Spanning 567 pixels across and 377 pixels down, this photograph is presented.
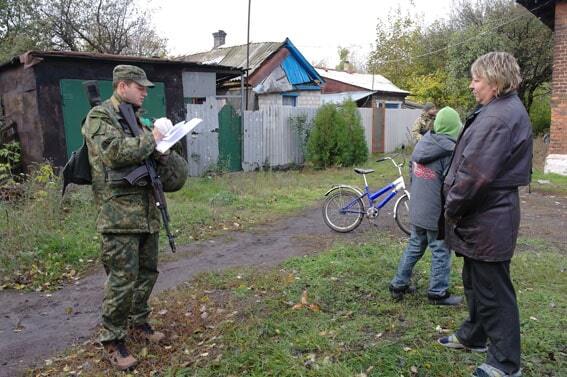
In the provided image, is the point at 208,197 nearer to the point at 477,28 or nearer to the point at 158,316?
the point at 158,316

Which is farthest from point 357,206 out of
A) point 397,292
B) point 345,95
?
point 345,95

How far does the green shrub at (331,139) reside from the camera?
1423 cm

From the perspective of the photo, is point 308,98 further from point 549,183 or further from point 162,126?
point 162,126

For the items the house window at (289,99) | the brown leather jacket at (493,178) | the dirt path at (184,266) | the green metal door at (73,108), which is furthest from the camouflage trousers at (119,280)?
the house window at (289,99)

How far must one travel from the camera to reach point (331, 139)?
46.5ft

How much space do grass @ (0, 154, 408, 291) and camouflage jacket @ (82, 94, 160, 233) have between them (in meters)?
2.64

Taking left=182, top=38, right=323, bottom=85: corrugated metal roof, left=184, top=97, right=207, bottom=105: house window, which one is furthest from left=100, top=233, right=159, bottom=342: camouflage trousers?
left=182, top=38, right=323, bottom=85: corrugated metal roof

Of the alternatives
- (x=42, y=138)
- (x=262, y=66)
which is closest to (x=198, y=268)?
(x=42, y=138)

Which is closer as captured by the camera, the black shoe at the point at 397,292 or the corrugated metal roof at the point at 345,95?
the black shoe at the point at 397,292

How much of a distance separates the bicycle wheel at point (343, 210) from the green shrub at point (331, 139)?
6.83m

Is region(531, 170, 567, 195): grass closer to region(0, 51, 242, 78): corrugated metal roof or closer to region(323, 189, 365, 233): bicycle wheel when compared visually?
region(323, 189, 365, 233): bicycle wheel

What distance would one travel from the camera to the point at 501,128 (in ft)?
9.14

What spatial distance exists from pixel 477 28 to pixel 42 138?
18.2m

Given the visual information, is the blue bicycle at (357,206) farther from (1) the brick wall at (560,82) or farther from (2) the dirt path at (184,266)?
(1) the brick wall at (560,82)
